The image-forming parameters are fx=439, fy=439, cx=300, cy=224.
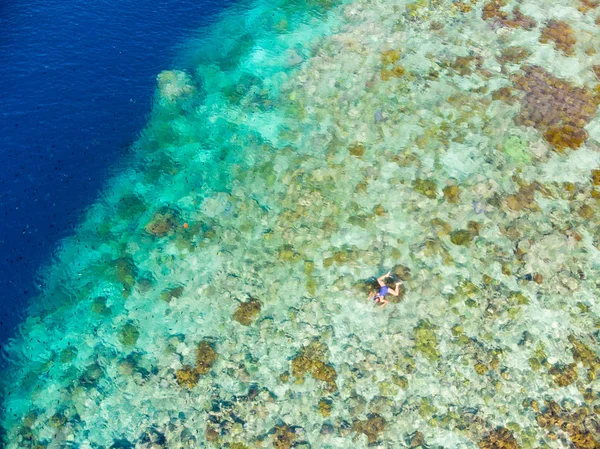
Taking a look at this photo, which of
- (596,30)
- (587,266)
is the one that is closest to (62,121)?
(587,266)

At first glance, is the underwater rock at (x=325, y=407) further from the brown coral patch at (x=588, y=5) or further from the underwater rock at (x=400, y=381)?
the brown coral patch at (x=588, y=5)

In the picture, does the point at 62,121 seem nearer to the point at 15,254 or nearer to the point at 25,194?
the point at 25,194

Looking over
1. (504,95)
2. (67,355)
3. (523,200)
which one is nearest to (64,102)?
(67,355)

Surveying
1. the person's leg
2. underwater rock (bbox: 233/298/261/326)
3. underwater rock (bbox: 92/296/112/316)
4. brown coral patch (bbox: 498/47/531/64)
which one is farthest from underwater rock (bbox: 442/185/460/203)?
underwater rock (bbox: 92/296/112/316)

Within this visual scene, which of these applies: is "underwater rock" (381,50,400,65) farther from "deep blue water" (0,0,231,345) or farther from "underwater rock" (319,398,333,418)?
"underwater rock" (319,398,333,418)

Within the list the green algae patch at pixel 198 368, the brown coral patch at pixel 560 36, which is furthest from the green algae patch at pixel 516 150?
the green algae patch at pixel 198 368

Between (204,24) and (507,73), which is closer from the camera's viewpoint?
(507,73)
